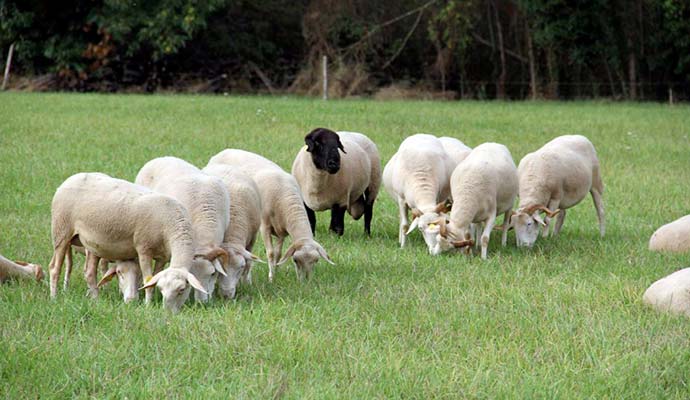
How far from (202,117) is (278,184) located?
12.5m

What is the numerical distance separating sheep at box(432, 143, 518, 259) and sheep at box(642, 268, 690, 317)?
84.9 inches

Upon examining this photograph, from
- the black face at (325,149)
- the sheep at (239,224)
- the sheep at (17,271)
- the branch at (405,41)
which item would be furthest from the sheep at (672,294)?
the branch at (405,41)

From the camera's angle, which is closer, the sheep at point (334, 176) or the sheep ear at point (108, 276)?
the sheep ear at point (108, 276)

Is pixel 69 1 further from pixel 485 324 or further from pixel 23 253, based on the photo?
pixel 485 324

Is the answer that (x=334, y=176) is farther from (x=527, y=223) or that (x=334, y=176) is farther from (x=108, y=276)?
(x=108, y=276)

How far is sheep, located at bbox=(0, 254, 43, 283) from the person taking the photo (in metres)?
7.41

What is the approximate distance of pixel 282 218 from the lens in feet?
27.5

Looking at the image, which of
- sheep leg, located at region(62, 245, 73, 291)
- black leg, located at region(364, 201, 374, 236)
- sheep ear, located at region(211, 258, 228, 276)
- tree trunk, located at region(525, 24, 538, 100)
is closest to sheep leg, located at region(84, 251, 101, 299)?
sheep leg, located at region(62, 245, 73, 291)

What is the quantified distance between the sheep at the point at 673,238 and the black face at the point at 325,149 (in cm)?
307

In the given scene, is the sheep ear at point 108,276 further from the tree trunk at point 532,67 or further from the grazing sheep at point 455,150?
the tree trunk at point 532,67

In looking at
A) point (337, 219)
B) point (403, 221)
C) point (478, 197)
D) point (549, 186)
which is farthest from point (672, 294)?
point (337, 219)

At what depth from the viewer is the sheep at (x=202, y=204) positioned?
6.89 metres

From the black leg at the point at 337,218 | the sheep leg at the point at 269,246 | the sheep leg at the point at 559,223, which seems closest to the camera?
the sheep leg at the point at 269,246

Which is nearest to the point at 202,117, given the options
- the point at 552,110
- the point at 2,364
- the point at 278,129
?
the point at 278,129
